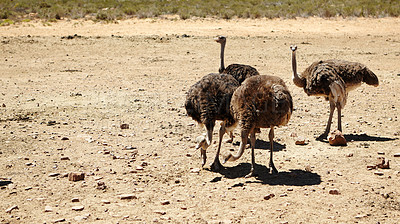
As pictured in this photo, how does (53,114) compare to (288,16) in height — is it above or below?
below

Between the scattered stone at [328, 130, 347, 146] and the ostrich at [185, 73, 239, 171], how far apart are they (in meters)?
1.95

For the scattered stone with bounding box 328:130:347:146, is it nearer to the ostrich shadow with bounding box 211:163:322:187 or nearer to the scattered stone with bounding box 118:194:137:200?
the ostrich shadow with bounding box 211:163:322:187

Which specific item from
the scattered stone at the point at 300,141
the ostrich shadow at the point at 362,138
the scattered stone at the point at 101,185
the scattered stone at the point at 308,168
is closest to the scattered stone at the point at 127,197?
the scattered stone at the point at 101,185

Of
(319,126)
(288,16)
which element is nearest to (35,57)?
(319,126)

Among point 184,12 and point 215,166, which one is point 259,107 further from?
point 184,12

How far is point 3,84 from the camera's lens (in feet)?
43.4

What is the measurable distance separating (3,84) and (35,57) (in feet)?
14.7

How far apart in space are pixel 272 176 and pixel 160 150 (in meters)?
1.98

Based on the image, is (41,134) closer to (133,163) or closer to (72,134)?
(72,134)

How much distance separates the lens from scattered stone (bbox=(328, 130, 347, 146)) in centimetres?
815

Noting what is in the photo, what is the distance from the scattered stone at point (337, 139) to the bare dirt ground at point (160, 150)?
15cm

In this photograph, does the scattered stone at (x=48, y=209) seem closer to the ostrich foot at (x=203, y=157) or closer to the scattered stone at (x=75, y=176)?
the scattered stone at (x=75, y=176)

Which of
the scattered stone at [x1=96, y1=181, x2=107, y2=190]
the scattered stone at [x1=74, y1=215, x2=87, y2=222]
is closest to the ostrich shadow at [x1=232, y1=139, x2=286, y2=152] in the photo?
the scattered stone at [x1=96, y1=181, x2=107, y2=190]

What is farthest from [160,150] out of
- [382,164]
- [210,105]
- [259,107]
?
[382,164]
